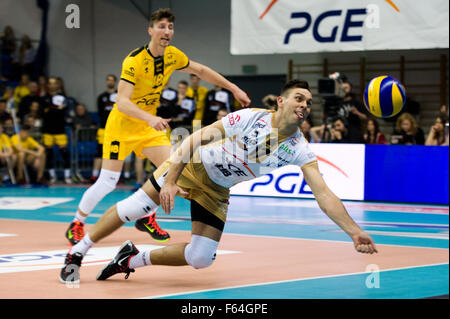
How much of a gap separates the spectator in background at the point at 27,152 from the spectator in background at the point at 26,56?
4.69m

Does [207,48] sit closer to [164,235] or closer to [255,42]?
[255,42]

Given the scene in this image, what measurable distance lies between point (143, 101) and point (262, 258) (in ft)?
7.39

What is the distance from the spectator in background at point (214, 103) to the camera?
18.1 m

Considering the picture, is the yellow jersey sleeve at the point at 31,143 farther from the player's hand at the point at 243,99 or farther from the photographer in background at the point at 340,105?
the player's hand at the point at 243,99

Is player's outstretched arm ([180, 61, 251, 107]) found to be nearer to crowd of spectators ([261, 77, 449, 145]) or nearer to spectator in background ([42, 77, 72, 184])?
crowd of spectators ([261, 77, 449, 145])

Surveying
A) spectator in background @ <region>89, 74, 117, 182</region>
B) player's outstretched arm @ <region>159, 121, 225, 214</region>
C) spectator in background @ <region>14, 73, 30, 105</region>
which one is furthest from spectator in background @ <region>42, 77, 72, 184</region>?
player's outstretched arm @ <region>159, 121, 225, 214</region>

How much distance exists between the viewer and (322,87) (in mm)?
15555

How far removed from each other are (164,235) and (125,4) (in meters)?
13.2

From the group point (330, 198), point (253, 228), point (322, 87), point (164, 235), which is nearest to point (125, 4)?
point (322, 87)

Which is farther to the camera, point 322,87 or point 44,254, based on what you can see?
point 322,87

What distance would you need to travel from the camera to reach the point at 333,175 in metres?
15.5

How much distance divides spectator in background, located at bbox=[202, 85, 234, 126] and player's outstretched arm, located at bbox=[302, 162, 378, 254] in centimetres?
1215
